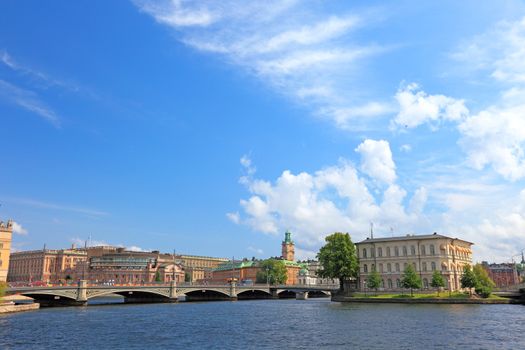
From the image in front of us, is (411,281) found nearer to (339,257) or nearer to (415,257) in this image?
(415,257)

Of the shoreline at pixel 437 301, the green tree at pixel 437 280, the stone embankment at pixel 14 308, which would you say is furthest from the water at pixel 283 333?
the green tree at pixel 437 280

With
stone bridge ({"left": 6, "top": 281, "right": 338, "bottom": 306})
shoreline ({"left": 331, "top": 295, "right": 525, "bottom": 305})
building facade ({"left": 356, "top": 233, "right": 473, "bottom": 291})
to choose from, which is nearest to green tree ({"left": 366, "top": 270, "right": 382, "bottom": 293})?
building facade ({"left": 356, "top": 233, "right": 473, "bottom": 291})

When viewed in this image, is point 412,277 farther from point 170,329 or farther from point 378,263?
point 170,329

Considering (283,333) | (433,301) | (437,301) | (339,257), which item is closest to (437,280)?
(433,301)

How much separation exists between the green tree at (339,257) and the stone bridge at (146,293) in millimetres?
36442

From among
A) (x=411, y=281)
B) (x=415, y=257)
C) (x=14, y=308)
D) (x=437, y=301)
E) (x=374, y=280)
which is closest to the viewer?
(x=14, y=308)

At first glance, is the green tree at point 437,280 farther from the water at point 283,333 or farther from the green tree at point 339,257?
the water at point 283,333

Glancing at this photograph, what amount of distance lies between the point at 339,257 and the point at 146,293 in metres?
54.0

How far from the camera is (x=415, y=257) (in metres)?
117

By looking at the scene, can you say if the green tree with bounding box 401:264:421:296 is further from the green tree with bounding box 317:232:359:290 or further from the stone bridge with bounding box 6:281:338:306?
the stone bridge with bounding box 6:281:338:306

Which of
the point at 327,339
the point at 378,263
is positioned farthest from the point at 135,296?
the point at 327,339

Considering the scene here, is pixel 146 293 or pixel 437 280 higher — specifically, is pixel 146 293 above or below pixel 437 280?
below

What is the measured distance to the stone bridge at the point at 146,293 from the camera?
343 ft

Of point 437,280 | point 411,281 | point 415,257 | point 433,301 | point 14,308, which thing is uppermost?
point 415,257
